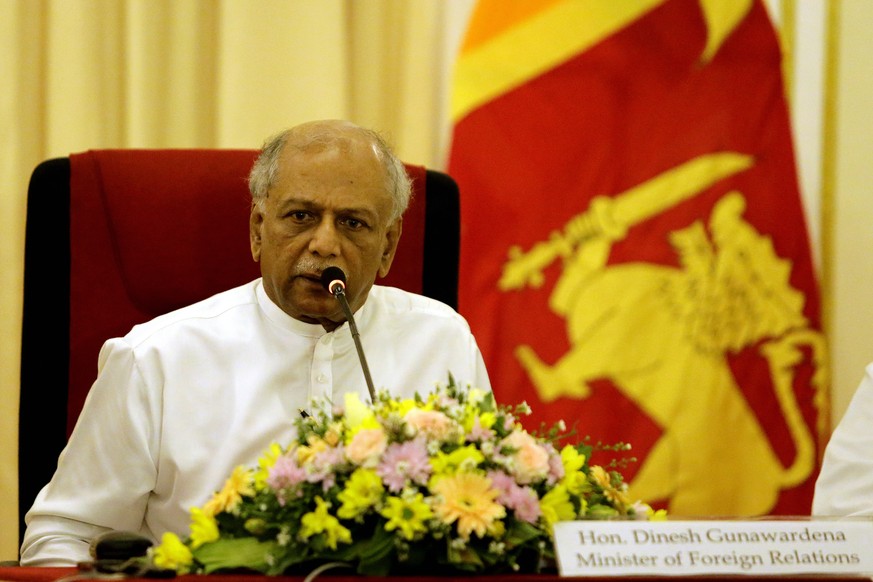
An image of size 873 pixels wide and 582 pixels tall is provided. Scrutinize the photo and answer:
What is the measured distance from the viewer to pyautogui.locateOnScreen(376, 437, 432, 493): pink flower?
46.4 inches

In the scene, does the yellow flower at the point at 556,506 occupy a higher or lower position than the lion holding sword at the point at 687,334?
higher

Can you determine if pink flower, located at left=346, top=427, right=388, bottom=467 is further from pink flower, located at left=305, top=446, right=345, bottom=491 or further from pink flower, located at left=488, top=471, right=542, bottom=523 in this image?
pink flower, located at left=488, top=471, right=542, bottom=523

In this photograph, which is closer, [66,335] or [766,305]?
[66,335]

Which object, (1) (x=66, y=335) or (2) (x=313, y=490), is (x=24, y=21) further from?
(2) (x=313, y=490)

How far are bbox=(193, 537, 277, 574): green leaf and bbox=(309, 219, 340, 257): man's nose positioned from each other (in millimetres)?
855

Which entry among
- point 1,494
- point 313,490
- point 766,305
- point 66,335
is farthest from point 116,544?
point 766,305

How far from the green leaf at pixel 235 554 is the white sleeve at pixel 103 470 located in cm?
75

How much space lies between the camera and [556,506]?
1.26 metres

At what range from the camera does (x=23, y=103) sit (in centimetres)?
289

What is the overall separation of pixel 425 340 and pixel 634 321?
107 centimetres

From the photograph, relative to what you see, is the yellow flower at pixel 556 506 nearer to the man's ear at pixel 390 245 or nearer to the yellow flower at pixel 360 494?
the yellow flower at pixel 360 494

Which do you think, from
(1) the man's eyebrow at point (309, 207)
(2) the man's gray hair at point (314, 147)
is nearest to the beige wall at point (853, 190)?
(2) the man's gray hair at point (314, 147)

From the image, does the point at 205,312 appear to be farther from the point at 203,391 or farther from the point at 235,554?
the point at 235,554

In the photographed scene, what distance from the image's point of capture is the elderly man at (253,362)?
6.39 feet
